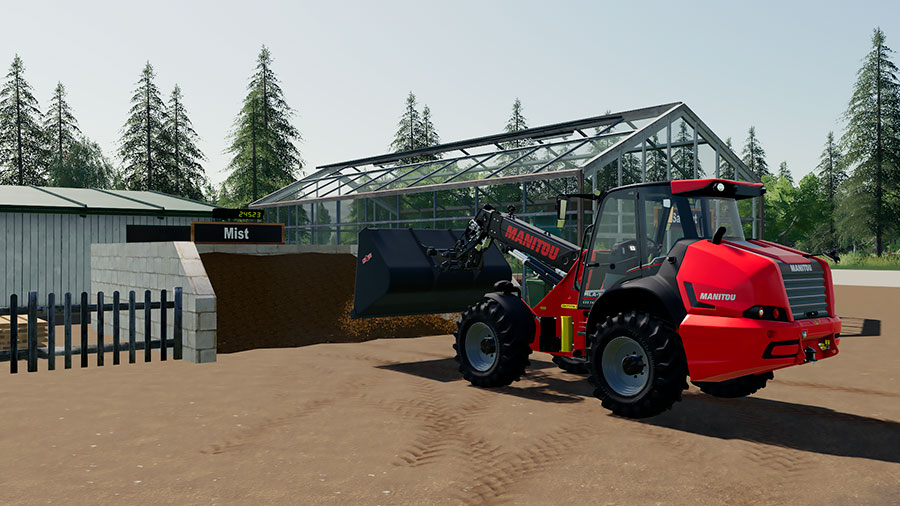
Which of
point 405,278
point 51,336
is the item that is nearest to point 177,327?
point 51,336

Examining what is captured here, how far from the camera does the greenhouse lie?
19891mm

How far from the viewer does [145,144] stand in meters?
51.9

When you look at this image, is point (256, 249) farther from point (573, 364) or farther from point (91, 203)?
point (573, 364)

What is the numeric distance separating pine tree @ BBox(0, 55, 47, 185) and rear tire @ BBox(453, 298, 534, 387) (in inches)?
2101

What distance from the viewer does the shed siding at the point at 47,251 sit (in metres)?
19.0

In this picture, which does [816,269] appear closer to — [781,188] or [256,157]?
[256,157]

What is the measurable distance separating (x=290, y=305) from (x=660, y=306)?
8.82 meters

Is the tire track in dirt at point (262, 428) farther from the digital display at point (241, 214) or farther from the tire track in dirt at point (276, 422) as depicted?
the digital display at point (241, 214)

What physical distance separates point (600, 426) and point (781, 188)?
8203cm

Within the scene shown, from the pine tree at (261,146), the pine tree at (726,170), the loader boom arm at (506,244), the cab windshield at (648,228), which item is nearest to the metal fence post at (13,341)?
the loader boom arm at (506,244)

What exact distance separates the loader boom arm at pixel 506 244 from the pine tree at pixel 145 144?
4531 cm

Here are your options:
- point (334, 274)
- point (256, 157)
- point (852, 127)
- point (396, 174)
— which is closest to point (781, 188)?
point (852, 127)

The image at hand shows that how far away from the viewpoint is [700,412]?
8.29 m

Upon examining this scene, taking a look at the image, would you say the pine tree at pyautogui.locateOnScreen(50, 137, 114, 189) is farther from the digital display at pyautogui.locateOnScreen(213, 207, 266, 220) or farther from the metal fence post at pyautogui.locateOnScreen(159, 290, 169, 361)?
the metal fence post at pyautogui.locateOnScreen(159, 290, 169, 361)
